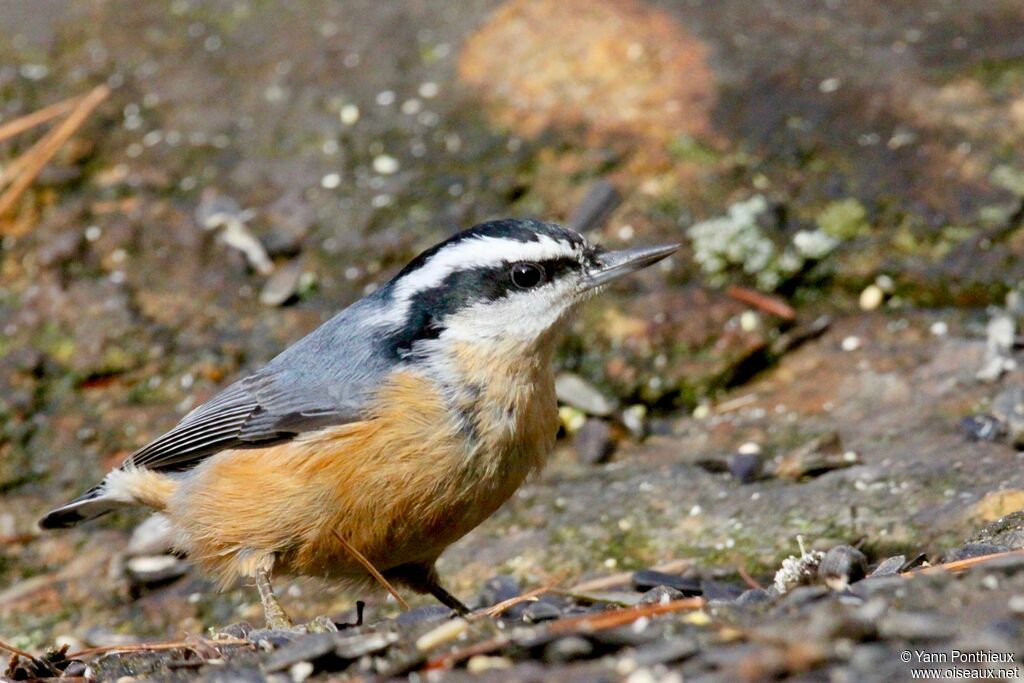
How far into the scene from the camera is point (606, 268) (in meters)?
4.41

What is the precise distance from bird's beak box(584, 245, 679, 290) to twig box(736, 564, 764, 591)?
113cm

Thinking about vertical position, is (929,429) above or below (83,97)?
below

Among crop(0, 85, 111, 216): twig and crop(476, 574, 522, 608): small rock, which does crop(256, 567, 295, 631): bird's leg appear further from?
crop(0, 85, 111, 216): twig

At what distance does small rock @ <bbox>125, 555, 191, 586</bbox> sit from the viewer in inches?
209

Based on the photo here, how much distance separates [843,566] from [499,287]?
1.42m

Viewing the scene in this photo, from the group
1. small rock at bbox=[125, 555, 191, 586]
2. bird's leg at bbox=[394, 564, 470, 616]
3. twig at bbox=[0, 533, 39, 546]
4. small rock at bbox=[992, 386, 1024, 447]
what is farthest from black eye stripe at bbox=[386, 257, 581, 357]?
twig at bbox=[0, 533, 39, 546]

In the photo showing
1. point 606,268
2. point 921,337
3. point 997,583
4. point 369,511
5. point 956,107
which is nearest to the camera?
point 997,583

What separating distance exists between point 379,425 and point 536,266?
76 centimetres

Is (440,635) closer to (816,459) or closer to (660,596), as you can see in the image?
(660,596)

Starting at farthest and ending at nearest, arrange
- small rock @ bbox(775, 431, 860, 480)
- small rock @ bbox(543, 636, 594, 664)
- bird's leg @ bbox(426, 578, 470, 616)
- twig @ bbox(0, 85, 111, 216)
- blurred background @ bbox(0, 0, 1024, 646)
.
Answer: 1. twig @ bbox(0, 85, 111, 216)
2. blurred background @ bbox(0, 0, 1024, 646)
3. small rock @ bbox(775, 431, 860, 480)
4. bird's leg @ bbox(426, 578, 470, 616)
5. small rock @ bbox(543, 636, 594, 664)

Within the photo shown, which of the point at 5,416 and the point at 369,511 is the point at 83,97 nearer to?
the point at 5,416

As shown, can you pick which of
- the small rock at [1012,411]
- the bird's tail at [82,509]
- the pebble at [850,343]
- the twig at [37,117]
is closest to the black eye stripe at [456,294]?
the bird's tail at [82,509]

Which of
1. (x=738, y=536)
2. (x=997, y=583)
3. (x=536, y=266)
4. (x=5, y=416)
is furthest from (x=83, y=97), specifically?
(x=997, y=583)

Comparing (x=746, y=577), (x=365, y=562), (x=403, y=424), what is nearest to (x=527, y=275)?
(x=403, y=424)
